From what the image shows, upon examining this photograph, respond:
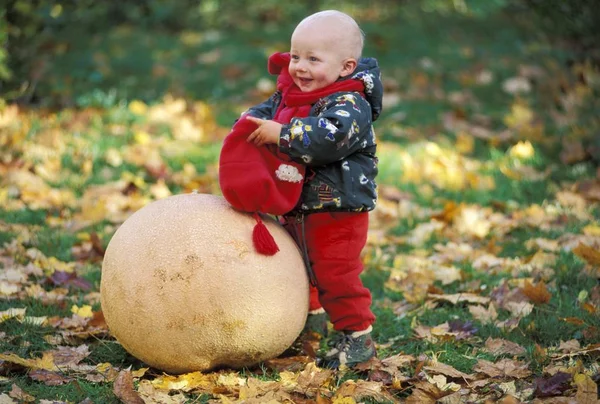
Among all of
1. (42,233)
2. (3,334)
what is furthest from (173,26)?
(3,334)

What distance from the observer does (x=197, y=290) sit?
3.36 meters

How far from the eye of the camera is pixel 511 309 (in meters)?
4.29

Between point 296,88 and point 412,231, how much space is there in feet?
7.57

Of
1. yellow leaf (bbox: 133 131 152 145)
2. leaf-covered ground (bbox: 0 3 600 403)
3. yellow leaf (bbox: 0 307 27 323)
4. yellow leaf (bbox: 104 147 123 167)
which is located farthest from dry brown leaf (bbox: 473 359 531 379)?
yellow leaf (bbox: 133 131 152 145)

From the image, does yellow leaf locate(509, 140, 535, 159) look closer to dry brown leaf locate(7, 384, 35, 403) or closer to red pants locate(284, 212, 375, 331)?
red pants locate(284, 212, 375, 331)

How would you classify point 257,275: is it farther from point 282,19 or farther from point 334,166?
point 282,19

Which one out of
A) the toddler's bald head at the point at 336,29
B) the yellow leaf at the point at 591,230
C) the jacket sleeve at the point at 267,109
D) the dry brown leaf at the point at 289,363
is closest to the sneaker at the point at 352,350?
the dry brown leaf at the point at 289,363

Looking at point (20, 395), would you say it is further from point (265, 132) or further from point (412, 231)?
point (412, 231)

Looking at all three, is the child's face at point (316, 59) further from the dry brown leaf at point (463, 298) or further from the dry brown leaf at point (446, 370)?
the dry brown leaf at point (463, 298)

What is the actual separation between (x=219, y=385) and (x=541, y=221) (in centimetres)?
315

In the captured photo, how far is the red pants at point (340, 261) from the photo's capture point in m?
3.71

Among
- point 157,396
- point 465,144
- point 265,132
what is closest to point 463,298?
point 265,132

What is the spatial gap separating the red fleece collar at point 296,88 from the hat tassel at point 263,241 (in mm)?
600

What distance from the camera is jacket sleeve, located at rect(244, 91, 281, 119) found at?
382 cm
